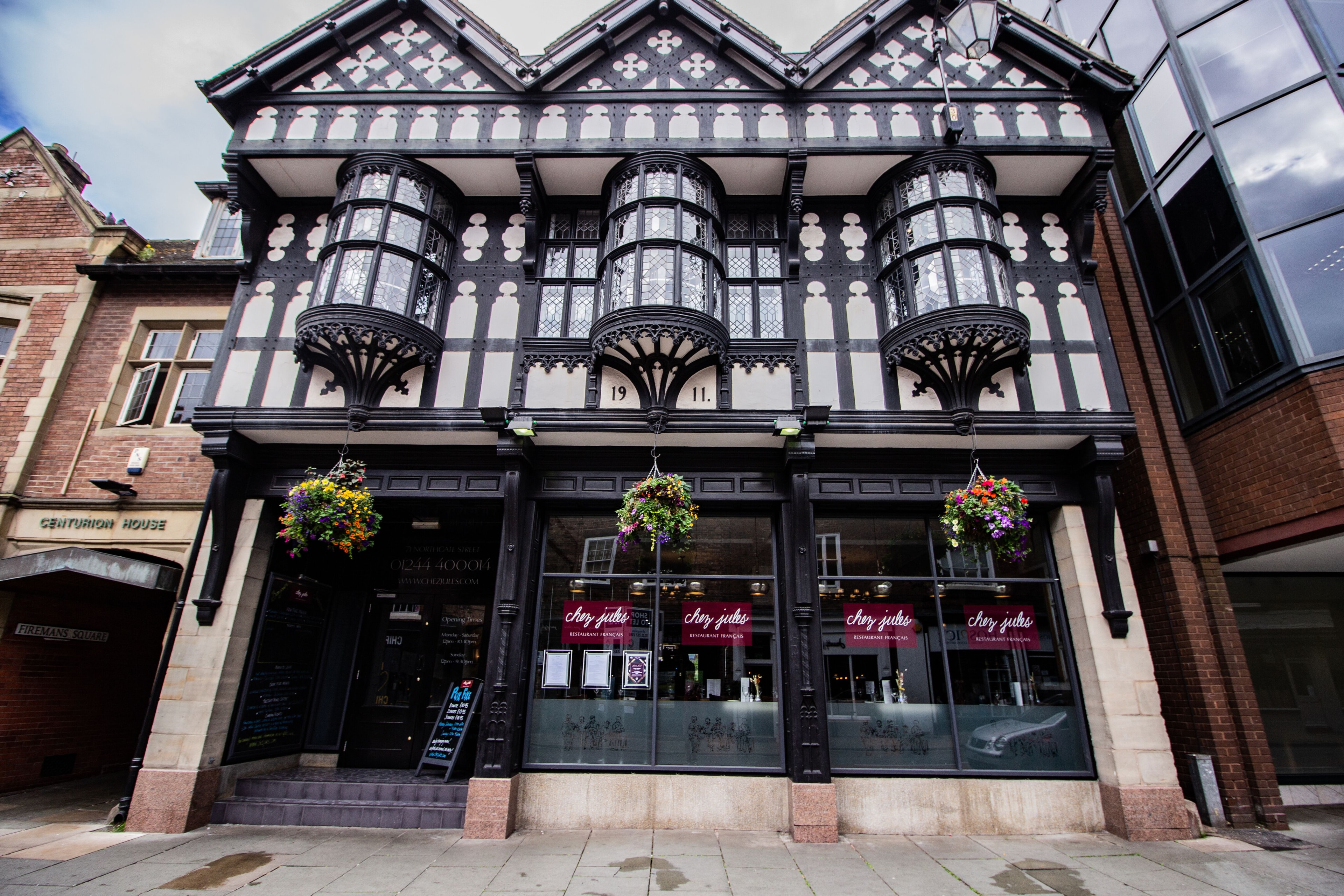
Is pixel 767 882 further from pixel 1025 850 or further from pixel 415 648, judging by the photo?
pixel 415 648

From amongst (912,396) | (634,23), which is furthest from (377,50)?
(912,396)

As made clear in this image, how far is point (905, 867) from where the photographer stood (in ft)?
20.9

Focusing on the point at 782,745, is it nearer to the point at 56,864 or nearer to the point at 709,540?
the point at 709,540

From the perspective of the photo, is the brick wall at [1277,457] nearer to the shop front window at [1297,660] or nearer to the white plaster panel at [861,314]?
the shop front window at [1297,660]

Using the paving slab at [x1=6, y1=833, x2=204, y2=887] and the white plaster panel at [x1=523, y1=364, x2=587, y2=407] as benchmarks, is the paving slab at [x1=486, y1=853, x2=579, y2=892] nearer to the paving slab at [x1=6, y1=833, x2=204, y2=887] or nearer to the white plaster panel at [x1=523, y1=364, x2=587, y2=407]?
the paving slab at [x1=6, y1=833, x2=204, y2=887]

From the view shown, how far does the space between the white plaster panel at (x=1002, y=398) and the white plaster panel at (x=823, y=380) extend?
6.56 ft

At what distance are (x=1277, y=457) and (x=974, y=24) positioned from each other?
22.8ft

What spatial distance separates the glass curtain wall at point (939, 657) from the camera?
309 inches

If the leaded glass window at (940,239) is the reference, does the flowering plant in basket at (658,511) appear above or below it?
below

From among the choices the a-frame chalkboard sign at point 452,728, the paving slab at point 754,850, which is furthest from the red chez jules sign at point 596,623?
the paving slab at point 754,850

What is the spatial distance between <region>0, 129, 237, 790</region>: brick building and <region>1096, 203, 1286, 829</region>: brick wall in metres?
14.1

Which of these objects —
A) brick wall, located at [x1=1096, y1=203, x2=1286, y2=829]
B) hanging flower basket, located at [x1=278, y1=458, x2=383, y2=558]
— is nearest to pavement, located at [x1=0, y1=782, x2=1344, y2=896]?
brick wall, located at [x1=1096, y1=203, x2=1286, y2=829]

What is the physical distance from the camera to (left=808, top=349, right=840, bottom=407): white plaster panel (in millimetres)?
8484

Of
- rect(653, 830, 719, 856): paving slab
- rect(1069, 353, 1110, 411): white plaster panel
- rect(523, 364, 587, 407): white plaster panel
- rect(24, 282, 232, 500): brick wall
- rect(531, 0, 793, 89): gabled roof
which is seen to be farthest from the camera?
rect(24, 282, 232, 500): brick wall
